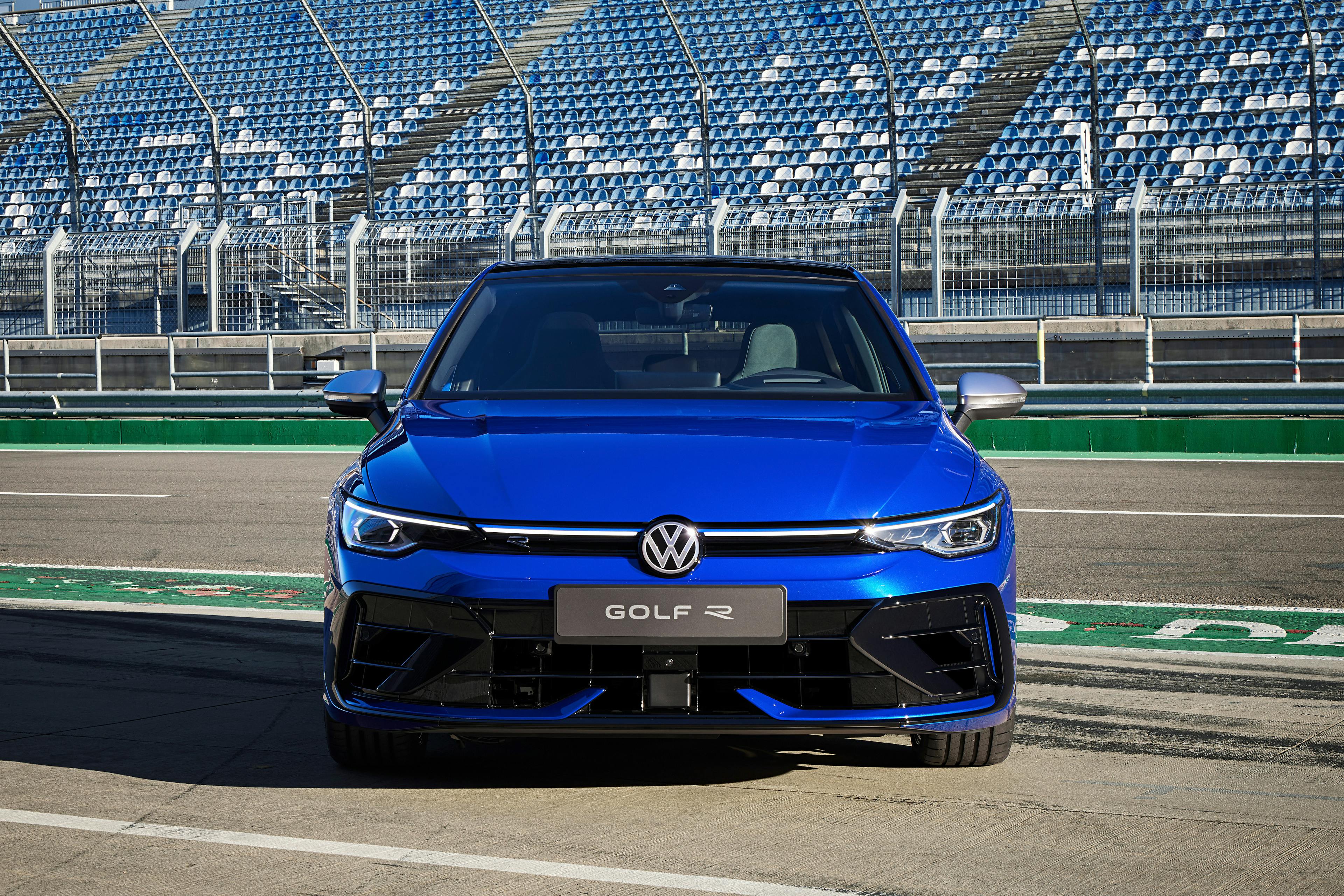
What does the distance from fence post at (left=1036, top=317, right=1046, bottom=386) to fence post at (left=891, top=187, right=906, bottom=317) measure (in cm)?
200

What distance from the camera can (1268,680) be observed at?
5.43 metres

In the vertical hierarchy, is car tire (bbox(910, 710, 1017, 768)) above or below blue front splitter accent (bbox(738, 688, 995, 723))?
below

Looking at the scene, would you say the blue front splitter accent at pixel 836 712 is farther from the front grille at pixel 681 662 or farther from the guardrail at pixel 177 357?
the guardrail at pixel 177 357

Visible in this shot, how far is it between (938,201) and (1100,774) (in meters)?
16.3

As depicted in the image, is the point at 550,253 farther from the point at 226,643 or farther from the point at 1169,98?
the point at 226,643

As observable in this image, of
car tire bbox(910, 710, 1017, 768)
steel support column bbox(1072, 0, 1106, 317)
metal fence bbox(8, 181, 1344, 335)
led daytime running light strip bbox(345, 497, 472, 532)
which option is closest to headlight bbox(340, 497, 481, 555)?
led daytime running light strip bbox(345, 497, 472, 532)

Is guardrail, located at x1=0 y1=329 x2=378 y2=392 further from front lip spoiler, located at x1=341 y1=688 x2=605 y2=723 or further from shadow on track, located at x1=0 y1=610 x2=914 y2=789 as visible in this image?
front lip spoiler, located at x1=341 y1=688 x2=605 y2=723

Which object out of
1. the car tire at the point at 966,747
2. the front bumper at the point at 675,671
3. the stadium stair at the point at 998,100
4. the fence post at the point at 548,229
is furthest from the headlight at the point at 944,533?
the stadium stair at the point at 998,100

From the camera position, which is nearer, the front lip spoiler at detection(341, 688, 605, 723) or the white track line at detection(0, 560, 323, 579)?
the front lip spoiler at detection(341, 688, 605, 723)

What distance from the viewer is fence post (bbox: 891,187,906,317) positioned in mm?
19500

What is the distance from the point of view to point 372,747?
4051 millimetres

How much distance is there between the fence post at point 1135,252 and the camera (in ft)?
61.4

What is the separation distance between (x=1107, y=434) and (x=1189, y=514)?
549 centimetres

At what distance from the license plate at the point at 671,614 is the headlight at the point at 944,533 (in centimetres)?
29
